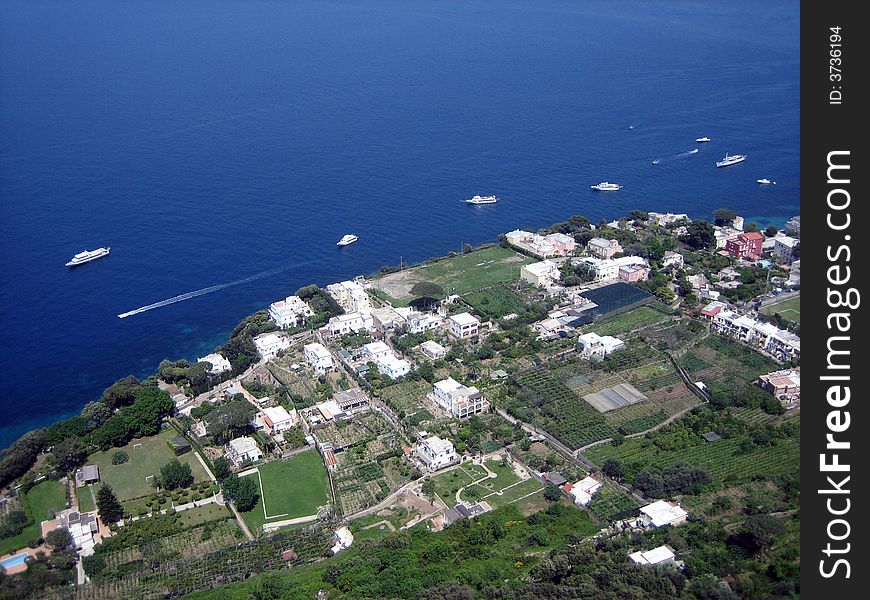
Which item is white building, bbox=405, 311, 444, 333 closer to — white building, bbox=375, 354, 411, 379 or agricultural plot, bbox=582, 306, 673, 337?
white building, bbox=375, 354, 411, 379

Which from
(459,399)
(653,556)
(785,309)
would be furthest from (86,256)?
(785,309)

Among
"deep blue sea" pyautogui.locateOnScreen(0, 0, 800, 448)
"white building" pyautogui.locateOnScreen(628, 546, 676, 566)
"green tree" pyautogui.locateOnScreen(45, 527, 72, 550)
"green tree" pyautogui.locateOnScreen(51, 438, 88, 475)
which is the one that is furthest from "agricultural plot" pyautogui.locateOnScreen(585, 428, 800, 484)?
"deep blue sea" pyautogui.locateOnScreen(0, 0, 800, 448)

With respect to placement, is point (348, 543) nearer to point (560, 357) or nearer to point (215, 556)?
point (215, 556)

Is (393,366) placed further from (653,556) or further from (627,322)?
(653,556)

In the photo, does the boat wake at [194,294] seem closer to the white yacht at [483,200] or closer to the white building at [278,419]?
the white building at [278,419]

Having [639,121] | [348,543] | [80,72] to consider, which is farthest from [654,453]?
[80,72]

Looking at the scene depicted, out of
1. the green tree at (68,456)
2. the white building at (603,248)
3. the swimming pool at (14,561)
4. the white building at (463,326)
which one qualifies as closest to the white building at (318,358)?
the white building at (463,326)
